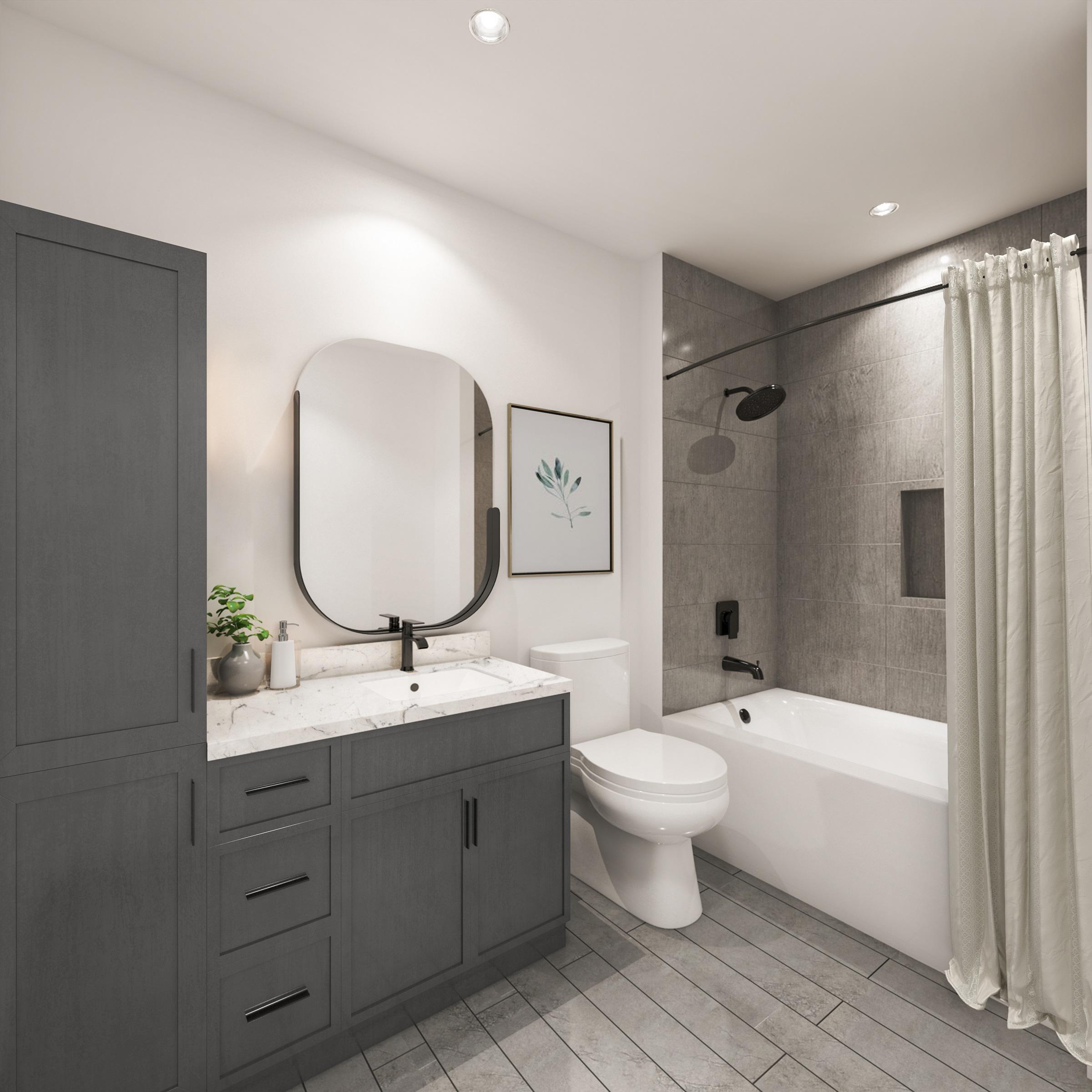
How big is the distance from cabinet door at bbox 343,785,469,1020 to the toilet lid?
0.63 m

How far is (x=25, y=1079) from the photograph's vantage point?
1245 millimetres

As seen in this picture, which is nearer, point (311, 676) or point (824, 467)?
point (311, 676)

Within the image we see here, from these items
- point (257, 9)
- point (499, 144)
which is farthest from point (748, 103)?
point (257, 9)

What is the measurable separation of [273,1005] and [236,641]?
879 millimetres

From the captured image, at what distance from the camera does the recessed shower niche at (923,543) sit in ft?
9.57

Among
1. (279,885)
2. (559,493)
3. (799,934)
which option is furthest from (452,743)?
(799,934)

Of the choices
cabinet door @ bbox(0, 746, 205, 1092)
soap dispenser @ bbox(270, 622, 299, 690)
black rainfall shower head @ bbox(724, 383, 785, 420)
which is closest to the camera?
cabinet door @ bbox(0, 746, 205, 1092)

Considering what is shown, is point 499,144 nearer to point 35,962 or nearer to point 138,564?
point 138,564

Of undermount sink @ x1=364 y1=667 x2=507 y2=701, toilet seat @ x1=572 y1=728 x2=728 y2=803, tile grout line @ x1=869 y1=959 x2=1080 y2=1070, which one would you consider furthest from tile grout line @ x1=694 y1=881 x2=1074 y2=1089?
undermount sink @ x1=364 y1=667 x2=507 y2=701

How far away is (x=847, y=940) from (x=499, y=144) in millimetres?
2837

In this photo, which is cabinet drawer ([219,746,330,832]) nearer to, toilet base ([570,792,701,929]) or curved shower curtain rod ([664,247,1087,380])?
toilet base ([570,792,701,929])

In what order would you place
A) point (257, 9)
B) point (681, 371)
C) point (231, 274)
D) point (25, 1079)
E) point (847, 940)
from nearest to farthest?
point (25, 1079) < point (257, 9) < point (231, 274) < point (847, 940) < point (681, 371)

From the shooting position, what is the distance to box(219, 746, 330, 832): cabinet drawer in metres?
1.45


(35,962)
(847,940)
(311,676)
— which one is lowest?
(847,940)
